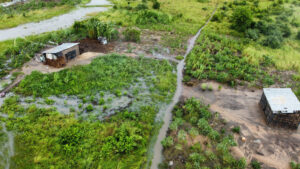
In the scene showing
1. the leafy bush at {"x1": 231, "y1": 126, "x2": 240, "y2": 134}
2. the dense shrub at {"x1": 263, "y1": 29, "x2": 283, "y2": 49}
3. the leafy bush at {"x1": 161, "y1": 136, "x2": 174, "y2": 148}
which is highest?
the dense shrub at {"x1": 263, "y1": 29, "x2": 283, "y2": 49}

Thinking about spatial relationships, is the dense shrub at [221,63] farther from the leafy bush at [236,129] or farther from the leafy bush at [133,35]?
the leafy bush at [133,35]

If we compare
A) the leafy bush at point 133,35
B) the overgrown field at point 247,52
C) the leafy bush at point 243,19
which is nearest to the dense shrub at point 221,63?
the overgrown field at point 247,52

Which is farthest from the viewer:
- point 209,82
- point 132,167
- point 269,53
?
point 269,53

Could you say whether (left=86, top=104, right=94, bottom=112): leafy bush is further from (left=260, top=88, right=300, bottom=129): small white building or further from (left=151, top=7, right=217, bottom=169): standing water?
(left=260, top=88, right=300, bottom=129): small white building

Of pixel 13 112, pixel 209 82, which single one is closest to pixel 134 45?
pixel 209 82

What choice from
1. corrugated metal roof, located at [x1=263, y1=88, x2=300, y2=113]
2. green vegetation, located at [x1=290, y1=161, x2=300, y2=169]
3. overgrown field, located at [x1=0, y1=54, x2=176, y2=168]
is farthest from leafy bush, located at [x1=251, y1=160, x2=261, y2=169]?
overgrown field, located at [x1=0, y1=54, x2=176, y2=168]

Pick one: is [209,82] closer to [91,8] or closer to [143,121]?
[143,121]

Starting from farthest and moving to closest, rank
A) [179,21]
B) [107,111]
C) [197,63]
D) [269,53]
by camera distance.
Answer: [179,21] → [269,53] → [197,63] → [107,111]

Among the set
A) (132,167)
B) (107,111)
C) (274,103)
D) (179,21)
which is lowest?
(132,167)
